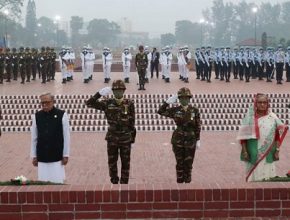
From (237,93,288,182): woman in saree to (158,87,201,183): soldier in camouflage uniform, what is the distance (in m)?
0.72

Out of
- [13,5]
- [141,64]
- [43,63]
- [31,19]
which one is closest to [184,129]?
[141,64]

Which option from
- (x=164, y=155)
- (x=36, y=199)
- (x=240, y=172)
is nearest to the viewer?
(x=36, y=199)

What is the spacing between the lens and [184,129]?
635cm

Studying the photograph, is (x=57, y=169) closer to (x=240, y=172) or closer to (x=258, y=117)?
(x=258, y=117)

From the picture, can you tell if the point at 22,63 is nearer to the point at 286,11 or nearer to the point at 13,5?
the point at 13,5

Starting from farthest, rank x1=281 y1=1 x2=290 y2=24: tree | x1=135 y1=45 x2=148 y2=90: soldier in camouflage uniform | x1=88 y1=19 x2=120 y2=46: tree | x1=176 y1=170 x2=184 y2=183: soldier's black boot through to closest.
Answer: x1=88 y1=19 x2=120 y2=46: tree, x1=281 y1=1 x2=290 y2=24: tree, x1=135 y1=45 x2=148 y2=90: soldier in camouflage uniform, x1=176 y1=170 x2=184 y2=183: soldier's black boot

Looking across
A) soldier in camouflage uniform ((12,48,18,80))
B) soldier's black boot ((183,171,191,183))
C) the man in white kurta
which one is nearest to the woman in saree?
soldier's black boot ((183,171,191,183))

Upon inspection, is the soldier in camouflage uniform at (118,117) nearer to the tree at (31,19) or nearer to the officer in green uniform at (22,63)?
the officer in green uniform at (22,63)

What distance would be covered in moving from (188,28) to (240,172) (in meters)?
125

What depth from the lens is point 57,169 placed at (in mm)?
6133

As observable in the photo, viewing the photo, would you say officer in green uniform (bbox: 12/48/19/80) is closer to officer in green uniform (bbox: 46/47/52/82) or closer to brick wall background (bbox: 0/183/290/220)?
officer in green uniform (bbox: 46/47/52/82)

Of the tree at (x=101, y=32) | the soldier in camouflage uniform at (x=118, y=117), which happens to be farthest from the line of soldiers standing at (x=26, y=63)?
the tree at (x=101, y=32)

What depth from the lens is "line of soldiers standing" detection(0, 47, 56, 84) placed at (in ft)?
65.9

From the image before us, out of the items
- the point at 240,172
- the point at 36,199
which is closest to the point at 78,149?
the point at 240,172
